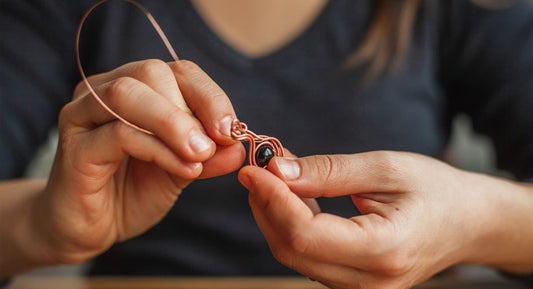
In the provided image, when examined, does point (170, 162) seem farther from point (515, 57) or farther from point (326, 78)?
point (515, 57)

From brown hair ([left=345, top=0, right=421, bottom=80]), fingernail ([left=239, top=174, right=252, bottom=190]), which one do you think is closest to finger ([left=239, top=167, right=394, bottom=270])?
fingernail ([left=239, top=174, right=252, bottom=190])

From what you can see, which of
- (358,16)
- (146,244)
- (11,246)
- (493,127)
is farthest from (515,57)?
(11,246)

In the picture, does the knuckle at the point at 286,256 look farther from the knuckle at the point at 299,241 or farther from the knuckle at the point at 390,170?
the knuckle at the point at 390,170

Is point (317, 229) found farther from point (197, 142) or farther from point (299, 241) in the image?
point (197, 142)

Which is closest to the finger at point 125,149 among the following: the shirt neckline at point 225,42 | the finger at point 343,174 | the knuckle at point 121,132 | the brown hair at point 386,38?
the knuckle at point 121,132

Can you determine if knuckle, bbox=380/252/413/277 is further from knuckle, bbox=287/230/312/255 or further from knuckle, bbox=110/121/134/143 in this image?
→ knuckle, bbox=110/121/134/143

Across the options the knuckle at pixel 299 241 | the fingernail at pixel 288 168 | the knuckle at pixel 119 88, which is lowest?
the knuckle at pixel 299 241

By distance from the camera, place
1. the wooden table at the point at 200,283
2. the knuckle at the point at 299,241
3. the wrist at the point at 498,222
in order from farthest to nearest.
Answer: the wooden table at the point at 200,283 < the wrist at the point at 498,222 < the knuckle at the point at 299,241
